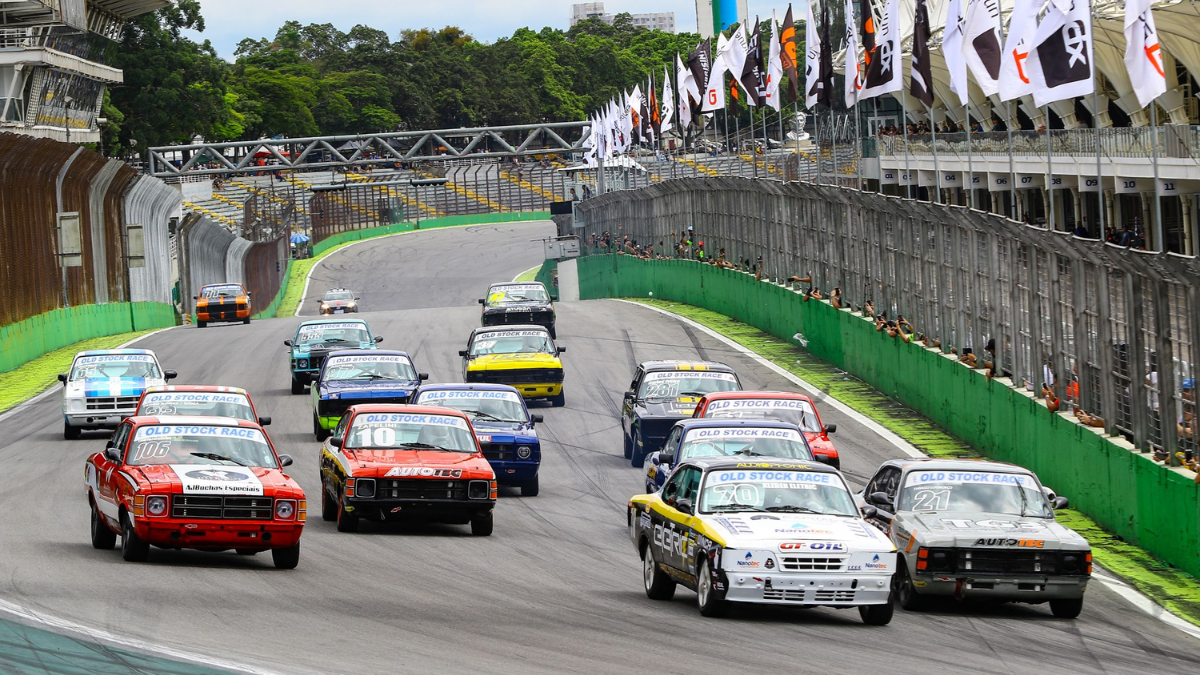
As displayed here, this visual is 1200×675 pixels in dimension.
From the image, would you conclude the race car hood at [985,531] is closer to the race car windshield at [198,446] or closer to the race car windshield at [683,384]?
the race car windshield at [198,446]

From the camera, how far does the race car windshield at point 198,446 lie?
1462 centimetres

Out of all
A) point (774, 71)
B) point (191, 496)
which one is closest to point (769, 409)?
point (191, 496)

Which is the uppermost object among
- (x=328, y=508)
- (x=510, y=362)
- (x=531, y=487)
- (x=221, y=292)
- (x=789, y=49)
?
(x=789, y=49)

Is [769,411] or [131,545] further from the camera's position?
[769,411]

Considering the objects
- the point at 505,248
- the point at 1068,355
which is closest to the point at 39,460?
the point at 1068,355

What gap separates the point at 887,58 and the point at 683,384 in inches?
440

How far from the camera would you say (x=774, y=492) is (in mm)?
13031

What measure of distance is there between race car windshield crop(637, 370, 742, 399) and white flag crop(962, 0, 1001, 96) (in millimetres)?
6952

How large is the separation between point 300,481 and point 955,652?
11.2 meters

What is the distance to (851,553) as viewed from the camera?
11.9 meters

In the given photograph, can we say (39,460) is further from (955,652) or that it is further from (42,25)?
(42,25)

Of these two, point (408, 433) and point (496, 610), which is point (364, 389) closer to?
point (408, 433)

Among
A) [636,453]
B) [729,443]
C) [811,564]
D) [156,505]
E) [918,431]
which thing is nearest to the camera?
[811,564]

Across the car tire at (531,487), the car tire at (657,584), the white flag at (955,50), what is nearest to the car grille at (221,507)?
the car tire at (657,584)
